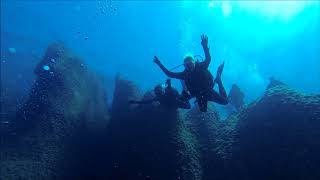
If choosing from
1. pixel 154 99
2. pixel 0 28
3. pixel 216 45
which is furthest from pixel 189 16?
pixel 154 99

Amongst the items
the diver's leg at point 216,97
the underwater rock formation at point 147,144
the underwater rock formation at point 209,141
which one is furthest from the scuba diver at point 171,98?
the underwater rock formation at point 209,141

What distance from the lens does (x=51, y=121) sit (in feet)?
28.3

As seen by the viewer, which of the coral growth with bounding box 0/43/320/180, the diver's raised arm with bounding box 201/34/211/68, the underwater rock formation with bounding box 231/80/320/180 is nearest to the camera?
the underwater rock formation with bounding box 231/80/320/180

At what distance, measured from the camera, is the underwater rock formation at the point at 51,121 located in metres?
7.57

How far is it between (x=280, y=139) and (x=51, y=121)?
A: 580cm

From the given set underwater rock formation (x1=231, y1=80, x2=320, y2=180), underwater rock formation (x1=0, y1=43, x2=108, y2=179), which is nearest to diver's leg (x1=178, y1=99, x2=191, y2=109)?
underwater rock formation (x1=231, y1=80, x2=320, y2=180)

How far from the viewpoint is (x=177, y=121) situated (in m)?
7.81

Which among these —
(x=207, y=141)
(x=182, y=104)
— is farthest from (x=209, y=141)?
(x=182, y=104)

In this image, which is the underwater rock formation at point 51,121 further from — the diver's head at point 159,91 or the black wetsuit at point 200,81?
the black wetsuit at point 200,81

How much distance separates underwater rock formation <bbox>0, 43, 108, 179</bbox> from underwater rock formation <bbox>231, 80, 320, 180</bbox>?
4363 millimetres

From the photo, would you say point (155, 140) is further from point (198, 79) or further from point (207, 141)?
point (198, 79)

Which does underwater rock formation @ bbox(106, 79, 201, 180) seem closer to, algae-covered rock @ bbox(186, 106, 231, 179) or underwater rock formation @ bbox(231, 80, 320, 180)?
algae-covered rock @ bbox(186, 106, 231, 179)

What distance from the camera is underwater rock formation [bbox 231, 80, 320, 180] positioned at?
6.16 m

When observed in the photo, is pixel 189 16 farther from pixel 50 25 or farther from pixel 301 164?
pixel 301 164
